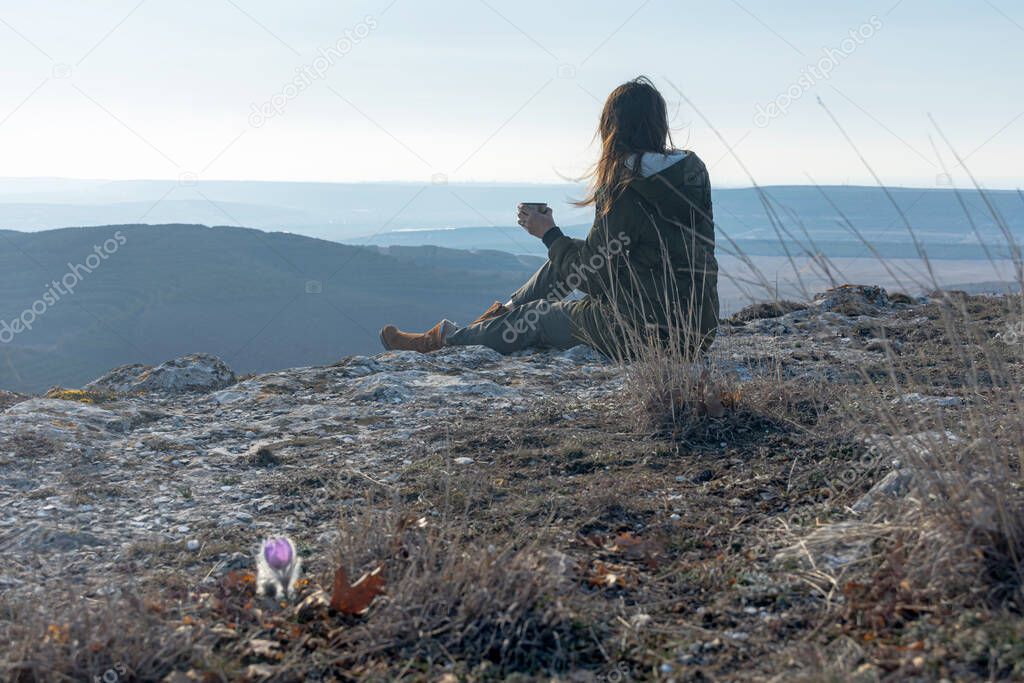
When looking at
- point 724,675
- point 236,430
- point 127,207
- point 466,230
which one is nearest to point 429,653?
point 724,675

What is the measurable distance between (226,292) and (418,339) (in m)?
26.9

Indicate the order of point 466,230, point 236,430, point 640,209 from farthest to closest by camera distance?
point 466,230 < point 640,209 < point 236,430

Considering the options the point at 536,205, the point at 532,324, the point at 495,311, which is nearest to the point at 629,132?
the point at 536,205

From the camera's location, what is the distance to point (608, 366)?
4980mm

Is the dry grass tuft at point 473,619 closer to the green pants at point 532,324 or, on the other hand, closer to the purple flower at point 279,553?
the purple flower at point 279,553

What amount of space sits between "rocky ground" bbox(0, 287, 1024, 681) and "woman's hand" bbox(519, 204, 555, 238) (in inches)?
33.3

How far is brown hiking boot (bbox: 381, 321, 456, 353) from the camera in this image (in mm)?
5820

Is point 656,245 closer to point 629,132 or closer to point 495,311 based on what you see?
point 629,132

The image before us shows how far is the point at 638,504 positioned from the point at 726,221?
1.09 metres

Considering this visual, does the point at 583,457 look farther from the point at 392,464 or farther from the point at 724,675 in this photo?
the point at 724,675

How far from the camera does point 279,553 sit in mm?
1980

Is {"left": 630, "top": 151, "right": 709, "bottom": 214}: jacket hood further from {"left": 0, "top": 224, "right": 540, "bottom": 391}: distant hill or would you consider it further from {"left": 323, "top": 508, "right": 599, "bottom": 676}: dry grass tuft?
{"left": 0, "top": 224, "right": 540, "bottom": 391}: distant hill

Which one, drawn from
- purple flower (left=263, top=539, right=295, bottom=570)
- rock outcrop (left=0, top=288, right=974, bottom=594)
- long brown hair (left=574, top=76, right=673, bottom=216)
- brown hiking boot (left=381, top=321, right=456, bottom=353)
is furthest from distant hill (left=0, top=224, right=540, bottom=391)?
purple flower (left=263, top=539, right=295, bottom=570)

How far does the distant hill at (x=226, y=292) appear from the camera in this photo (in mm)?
25422
